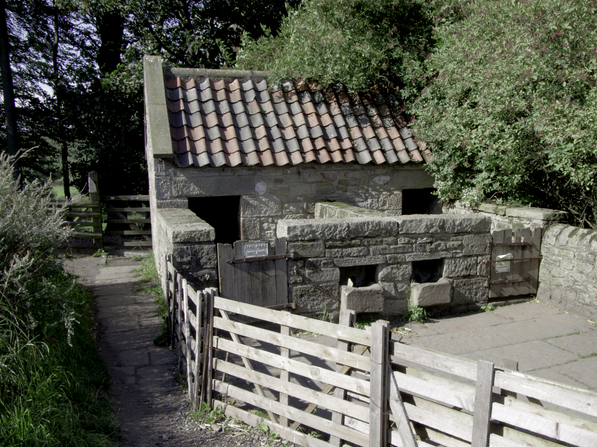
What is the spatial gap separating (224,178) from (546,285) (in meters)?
5.01

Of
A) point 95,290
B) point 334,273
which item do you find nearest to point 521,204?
point 334,273

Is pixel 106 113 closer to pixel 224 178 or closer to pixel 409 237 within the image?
pixel 224 178

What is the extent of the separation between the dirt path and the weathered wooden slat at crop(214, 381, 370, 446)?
0.22 metres

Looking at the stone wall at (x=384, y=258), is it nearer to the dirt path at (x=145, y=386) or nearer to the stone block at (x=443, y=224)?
the stone block at (x=443, y=224)

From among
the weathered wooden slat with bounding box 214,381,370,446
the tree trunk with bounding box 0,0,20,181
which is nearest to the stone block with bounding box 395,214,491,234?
the weathered wooden slat with bounding box 214,381,370,446

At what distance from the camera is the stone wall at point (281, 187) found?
7336mm

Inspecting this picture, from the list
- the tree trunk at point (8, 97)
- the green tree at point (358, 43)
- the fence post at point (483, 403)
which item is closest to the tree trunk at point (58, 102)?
the tree trunk at point (8, 97)

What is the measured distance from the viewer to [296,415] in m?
3.62

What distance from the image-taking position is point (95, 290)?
7.96 m

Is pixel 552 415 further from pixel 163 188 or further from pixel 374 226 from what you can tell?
pixel 163 188

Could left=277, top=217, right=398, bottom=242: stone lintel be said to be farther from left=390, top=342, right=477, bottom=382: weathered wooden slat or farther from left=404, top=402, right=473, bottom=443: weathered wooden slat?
left=404, top=402, right=473, bottom=443: weathered wooden slat

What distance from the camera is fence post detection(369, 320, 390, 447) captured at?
308cm

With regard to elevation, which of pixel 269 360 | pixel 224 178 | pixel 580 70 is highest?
pixel 580 70

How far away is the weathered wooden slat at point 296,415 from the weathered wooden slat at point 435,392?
52cm
